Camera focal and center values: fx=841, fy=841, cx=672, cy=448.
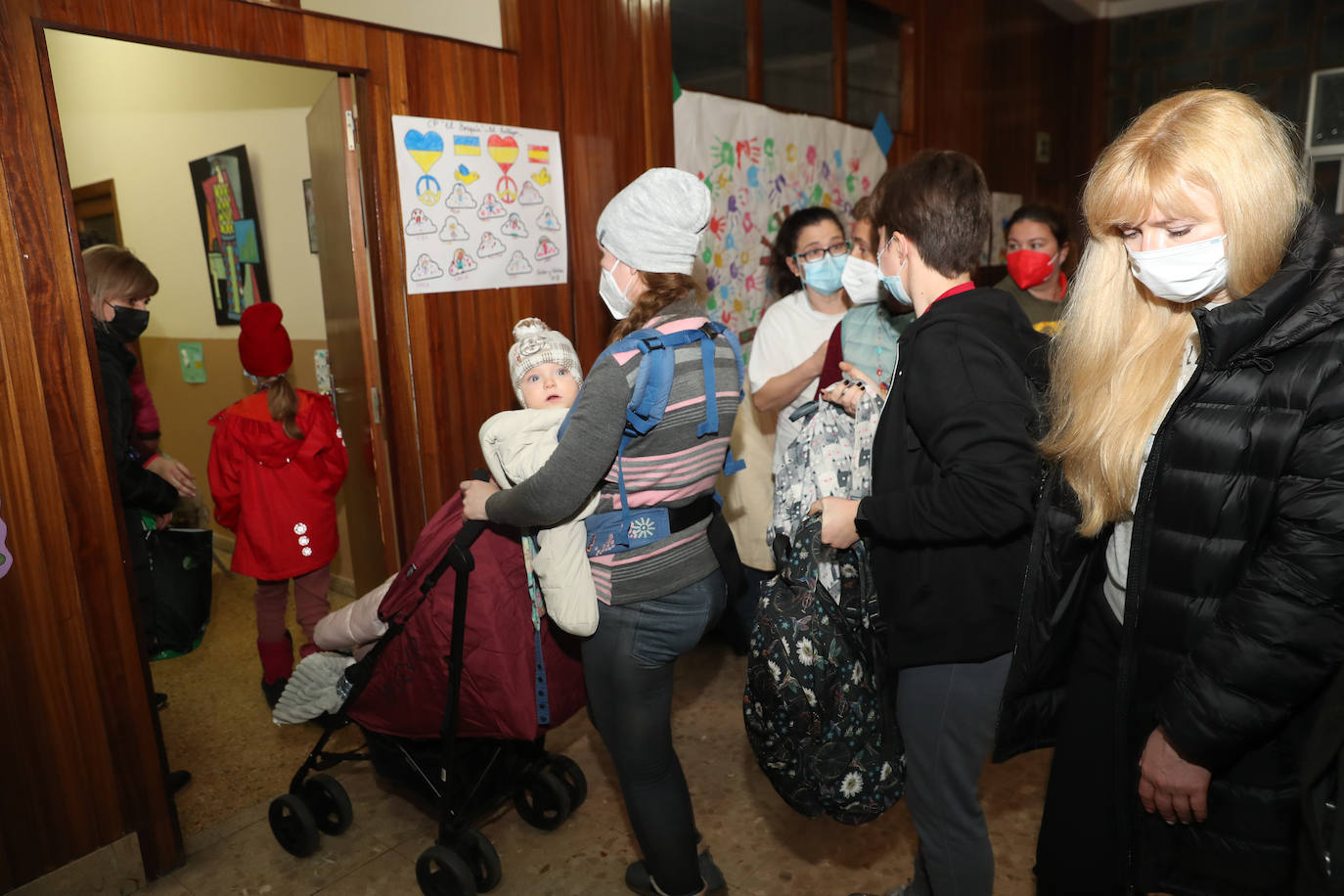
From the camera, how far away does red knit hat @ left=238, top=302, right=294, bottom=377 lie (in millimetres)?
2686

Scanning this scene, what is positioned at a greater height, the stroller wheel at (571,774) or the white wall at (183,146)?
the white wall at (183,146)

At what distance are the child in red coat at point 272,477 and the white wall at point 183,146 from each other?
0.80 m

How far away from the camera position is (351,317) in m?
2.64

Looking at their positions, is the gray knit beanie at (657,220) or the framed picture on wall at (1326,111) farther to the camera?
the framed picture on wall at (1326,111)

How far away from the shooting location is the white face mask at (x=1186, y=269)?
107 centimetres

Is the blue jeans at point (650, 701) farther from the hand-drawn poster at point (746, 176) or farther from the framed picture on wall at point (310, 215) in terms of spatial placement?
the framed picture on wall at point (310, 215)

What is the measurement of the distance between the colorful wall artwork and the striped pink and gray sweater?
2.82 m

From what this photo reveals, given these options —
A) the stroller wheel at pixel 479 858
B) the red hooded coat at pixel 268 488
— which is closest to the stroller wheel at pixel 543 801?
the stroller wheel at pixel 479 858

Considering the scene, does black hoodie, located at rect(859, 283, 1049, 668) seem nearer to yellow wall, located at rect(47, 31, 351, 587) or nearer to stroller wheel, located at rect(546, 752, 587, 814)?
stroller wheel, located at rect(546, 752, 587, 814)

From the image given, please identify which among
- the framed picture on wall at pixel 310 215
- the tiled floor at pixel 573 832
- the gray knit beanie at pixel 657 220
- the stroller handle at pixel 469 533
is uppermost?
the framed picture on wall at pixel 310 215

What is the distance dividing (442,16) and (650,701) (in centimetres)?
228

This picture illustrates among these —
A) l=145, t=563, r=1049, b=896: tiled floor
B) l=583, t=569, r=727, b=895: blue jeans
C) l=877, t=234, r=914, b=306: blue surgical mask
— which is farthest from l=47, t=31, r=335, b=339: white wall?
l=877, t=234, r=914, b=306: blue surgical mask

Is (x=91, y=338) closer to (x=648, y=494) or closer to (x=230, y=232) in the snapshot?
(x=648, y=494)

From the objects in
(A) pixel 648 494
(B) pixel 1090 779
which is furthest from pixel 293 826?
(B) pixel 1090 779
